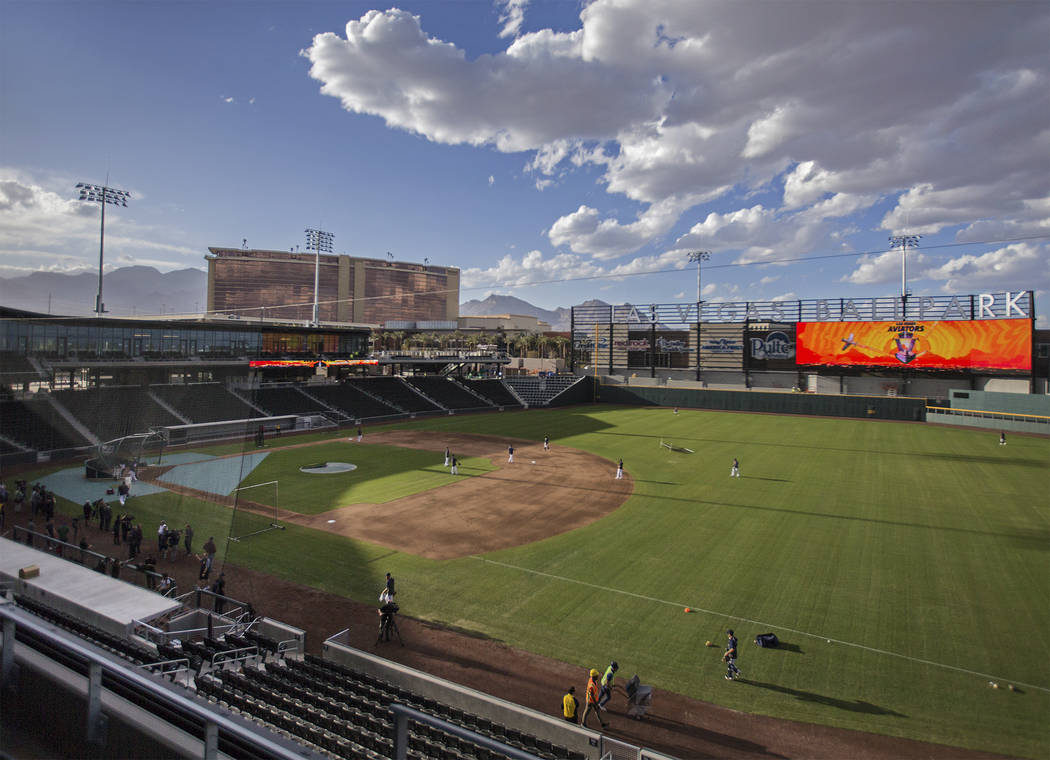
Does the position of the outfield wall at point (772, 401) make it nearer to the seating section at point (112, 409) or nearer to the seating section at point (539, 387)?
the seating section at point (539, 387)

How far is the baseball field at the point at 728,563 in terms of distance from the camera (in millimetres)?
13008

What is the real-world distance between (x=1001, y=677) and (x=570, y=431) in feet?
131

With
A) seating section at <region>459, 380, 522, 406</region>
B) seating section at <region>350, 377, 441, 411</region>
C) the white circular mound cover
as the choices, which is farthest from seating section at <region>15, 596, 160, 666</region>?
seating section at <region>459, 380, 522, 406</region>

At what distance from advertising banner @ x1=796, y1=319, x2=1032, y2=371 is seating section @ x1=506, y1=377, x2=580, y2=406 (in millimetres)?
32254

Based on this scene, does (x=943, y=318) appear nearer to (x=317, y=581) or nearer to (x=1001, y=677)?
(x=1001, y=677)

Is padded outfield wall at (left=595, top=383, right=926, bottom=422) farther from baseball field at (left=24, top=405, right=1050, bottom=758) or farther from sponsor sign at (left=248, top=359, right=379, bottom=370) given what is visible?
sponsor sign at (left=248, top=359, right=379, bottom=370)

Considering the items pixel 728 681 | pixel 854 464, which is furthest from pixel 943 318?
pixel 728 681

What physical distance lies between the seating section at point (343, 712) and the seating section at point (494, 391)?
2306 inches

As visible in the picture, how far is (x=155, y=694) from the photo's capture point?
124 inches

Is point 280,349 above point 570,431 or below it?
above

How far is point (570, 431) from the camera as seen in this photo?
52531 millimetres

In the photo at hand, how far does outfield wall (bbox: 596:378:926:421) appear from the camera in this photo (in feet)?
203

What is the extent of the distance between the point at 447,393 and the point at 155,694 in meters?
66.5

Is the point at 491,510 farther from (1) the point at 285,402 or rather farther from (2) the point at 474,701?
(1) the point at 285,402
